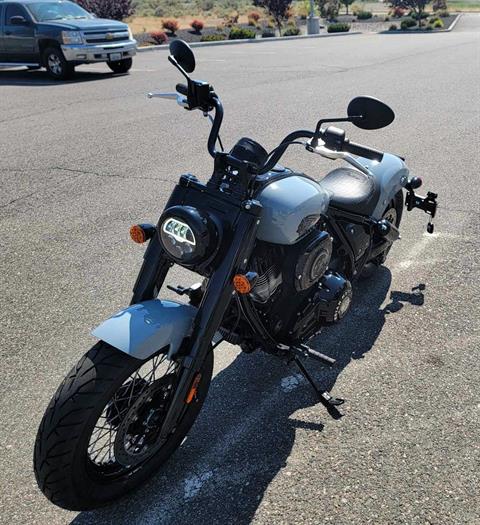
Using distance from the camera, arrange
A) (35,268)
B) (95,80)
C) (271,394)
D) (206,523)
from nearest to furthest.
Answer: (206,523)
(271,394)
(35,268)
(95,80)

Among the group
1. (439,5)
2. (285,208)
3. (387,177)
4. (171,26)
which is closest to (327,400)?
(285,208)

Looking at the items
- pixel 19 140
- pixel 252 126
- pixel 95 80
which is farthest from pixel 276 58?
pixel 19 140

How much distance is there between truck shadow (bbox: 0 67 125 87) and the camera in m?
13.4

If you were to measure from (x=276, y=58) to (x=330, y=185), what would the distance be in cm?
1612

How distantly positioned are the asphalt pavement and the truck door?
626 centimetres

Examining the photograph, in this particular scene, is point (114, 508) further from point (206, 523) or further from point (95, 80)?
point (95, 80)

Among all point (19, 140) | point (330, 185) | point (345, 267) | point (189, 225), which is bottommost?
point (19, 140)

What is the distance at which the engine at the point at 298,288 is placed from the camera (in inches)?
114

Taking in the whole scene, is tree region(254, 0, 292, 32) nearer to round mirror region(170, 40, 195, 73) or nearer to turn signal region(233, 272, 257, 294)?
round mirror region(170, 40, 195, 73)

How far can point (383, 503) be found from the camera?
2.56 m

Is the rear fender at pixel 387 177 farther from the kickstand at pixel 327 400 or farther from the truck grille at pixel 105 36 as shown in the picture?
the truck grille at pixel 105 36

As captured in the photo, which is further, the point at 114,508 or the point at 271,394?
the point at 271,394

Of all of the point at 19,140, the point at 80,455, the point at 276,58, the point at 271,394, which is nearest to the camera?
the point at 80,455

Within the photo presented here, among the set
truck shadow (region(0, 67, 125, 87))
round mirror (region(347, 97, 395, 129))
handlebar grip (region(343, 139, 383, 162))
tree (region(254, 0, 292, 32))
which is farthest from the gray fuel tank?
tree (region(254, 0, 292, 32))
